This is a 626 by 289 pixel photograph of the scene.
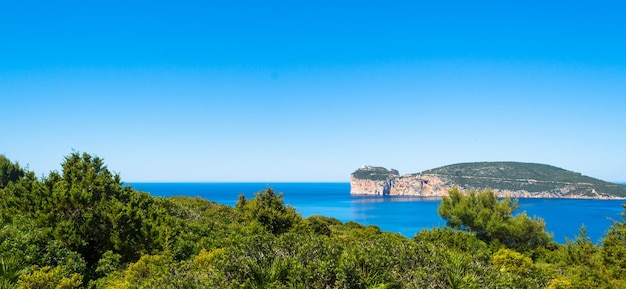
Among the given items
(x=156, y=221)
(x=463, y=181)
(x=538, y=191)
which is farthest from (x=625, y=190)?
(x=156, y=221)

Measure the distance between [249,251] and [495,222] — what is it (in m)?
32.0

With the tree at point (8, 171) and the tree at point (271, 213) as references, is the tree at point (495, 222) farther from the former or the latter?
the tree at point (8, 171)

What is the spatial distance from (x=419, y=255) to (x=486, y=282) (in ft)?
5.62

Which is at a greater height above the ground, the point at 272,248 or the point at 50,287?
the point at 272,248

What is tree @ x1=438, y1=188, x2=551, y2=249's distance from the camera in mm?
35250

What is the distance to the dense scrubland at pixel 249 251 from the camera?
327 inches

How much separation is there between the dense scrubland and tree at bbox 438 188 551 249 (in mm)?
107

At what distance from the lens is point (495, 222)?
3534 centimetres

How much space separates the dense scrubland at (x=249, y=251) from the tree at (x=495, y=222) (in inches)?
4.2

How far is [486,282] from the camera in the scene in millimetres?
8133

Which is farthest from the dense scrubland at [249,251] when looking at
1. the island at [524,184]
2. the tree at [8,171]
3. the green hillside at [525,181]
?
the green hillside at [525,181]

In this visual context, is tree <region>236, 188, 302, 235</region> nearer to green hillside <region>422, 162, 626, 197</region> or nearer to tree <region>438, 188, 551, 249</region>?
tree <region>438, 188, 551, 249</region>

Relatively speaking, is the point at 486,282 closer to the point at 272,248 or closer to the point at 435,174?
the point at 272,248

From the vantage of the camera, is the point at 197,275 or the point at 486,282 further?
the point at 197,275
